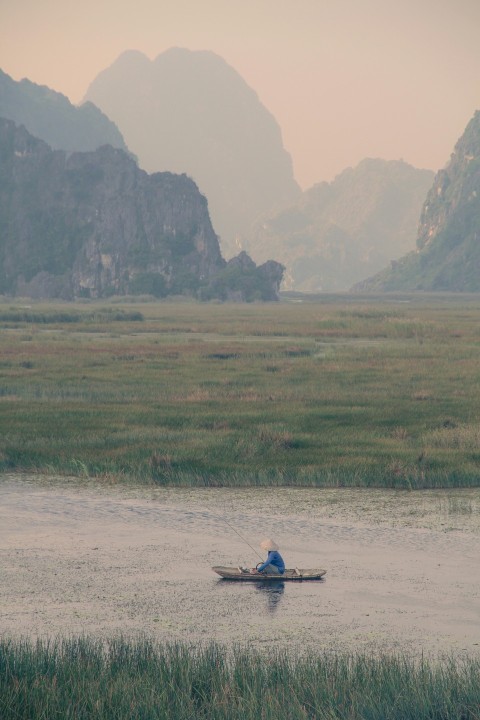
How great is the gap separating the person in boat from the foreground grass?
402cm

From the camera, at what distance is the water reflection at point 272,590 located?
A: 1751cm

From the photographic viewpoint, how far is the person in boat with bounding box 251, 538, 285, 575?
18.0 m

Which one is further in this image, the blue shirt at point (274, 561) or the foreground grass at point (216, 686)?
the blue shirt at point (274, 561)

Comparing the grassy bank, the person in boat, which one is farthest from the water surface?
the grassy bank

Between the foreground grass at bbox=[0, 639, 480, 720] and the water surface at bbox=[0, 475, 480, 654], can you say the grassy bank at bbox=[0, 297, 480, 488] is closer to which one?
the water surface at bbox=[0, 475, 480, 654]

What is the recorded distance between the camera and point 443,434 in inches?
1320

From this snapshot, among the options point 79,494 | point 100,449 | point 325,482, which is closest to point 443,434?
point 325,482

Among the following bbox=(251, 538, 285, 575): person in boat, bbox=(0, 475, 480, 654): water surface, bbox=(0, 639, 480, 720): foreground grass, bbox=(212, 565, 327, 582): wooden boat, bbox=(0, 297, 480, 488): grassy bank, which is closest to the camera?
bbox=(0, 639, 480, 720): foreground grass

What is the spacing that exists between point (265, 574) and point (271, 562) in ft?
0.75

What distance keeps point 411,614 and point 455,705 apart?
5187mm

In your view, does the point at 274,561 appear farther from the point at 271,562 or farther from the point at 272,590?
the point at 272,590

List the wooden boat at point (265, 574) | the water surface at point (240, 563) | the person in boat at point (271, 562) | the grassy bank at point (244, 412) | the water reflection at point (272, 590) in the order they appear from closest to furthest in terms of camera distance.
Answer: the water surface at point (240, 563)
the water reflection at point (272, 590)
the person in boat at point (271, 562)
the wooden boat at point (265, 574)
the grassy bank at point (244, 412)

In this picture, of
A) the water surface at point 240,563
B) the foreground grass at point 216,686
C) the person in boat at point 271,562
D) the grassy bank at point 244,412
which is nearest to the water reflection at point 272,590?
the water surface at point 240,563

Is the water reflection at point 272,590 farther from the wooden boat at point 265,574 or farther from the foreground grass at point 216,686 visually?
the foreground grass at point 216,686
